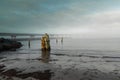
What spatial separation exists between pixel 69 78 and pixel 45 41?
27.7m

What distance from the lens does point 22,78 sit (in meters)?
14.7

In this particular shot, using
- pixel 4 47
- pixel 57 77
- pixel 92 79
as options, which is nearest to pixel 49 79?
pixel 57 77

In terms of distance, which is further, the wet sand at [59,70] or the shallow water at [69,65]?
the shallow water at [69,65]

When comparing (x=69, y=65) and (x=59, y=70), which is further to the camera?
(x=69, y=65)

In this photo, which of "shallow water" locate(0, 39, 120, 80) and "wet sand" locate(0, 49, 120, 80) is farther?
"shallow water" locate(0, 39, 120, 80)

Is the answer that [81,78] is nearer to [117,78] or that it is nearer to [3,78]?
[117,78]

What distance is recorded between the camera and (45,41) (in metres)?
41.9

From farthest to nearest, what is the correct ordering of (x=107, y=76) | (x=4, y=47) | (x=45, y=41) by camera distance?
(x=4, y=47), (x=45, y=41), (x=107, y=76)

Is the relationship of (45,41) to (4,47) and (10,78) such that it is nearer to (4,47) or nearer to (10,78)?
(4,47)

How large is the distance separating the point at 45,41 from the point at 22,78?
27445mm

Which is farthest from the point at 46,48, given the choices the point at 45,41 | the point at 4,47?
the point at 4,47

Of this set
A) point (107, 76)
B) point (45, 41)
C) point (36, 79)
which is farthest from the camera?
point (45, 41)

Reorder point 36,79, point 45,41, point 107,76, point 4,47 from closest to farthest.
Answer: point 36,79 < point 107,76 < point 45,41 < point 4,47

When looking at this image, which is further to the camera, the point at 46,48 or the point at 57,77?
the point at 46,48
